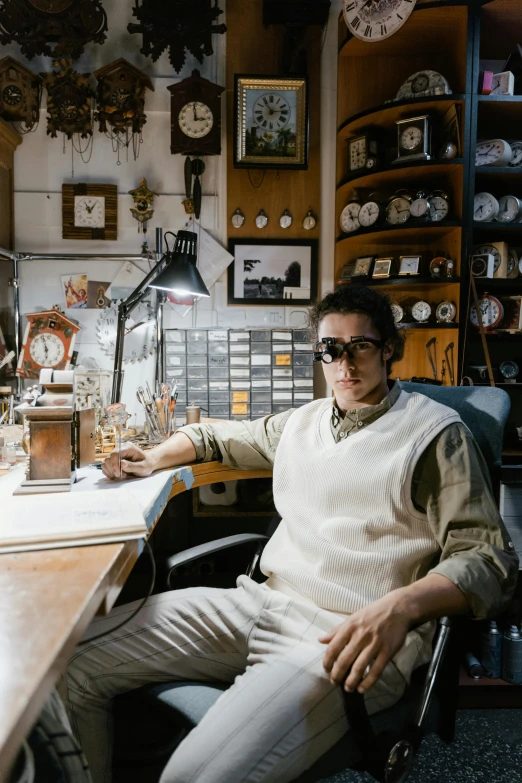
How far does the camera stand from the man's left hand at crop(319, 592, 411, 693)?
0.98 metres

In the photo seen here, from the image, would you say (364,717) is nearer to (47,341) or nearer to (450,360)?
(450,360)

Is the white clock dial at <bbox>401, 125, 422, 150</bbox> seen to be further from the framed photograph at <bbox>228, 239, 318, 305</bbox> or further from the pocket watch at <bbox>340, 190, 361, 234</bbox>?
the framed photograph at <bbox>228, 239, 318, 305</bbox>

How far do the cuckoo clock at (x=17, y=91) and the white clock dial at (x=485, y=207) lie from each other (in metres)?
2.28

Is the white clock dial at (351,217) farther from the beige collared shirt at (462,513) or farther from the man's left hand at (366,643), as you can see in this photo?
the man's left hand at (366,643)

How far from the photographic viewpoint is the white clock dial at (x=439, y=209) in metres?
2.77

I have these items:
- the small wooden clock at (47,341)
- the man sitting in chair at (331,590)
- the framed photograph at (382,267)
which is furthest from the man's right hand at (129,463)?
the framed photograph at (382,267)

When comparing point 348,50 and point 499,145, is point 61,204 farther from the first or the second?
point 499,145

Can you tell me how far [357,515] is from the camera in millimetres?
1294

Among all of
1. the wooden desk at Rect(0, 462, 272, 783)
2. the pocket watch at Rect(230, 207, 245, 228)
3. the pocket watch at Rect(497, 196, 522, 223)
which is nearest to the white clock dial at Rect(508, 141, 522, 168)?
the pocket watch at Rect(497, 196, 522, 223)

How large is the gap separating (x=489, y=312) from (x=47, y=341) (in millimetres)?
2233

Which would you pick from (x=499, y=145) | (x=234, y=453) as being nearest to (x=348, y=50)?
(x=499, y=145)

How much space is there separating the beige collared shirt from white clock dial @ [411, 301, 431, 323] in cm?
148

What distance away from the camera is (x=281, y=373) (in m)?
3.08

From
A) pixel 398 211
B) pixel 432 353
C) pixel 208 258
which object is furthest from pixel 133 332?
pixel 432 353
